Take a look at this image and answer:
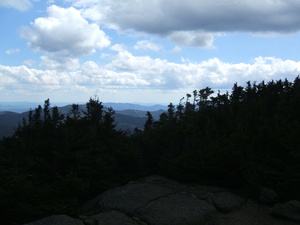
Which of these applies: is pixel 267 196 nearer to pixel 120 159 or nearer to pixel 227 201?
pixel 227 201

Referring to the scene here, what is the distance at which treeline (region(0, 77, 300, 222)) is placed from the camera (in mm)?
12977

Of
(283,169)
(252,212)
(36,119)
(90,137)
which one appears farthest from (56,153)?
(283,169)

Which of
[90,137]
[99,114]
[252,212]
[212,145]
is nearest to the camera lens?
[252,212]

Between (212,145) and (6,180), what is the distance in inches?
490

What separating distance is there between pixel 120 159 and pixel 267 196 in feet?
34.8

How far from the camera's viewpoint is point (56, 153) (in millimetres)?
16688

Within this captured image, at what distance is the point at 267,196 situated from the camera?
1420cm

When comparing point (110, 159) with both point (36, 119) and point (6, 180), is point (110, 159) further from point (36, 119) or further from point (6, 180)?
point (36, 119)

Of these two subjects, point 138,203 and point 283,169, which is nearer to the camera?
point 138,203

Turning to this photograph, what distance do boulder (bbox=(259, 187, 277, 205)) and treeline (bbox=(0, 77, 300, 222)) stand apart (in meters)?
0.61

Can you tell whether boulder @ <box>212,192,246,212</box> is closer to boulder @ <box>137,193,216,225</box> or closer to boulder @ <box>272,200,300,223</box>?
boulder @ <box>137,193,216,225</box>

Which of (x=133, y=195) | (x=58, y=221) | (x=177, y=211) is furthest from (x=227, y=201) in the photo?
(x=58, y=221)

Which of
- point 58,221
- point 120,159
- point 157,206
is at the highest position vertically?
Result: point 120,159

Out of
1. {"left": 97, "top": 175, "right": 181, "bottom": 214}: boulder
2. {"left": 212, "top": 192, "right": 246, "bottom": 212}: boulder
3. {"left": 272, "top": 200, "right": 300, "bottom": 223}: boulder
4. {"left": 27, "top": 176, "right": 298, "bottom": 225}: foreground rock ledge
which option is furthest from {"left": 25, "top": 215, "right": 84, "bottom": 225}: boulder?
{"left": 272, "top": 200, "right": 300, "bottom": 223}: boulder
